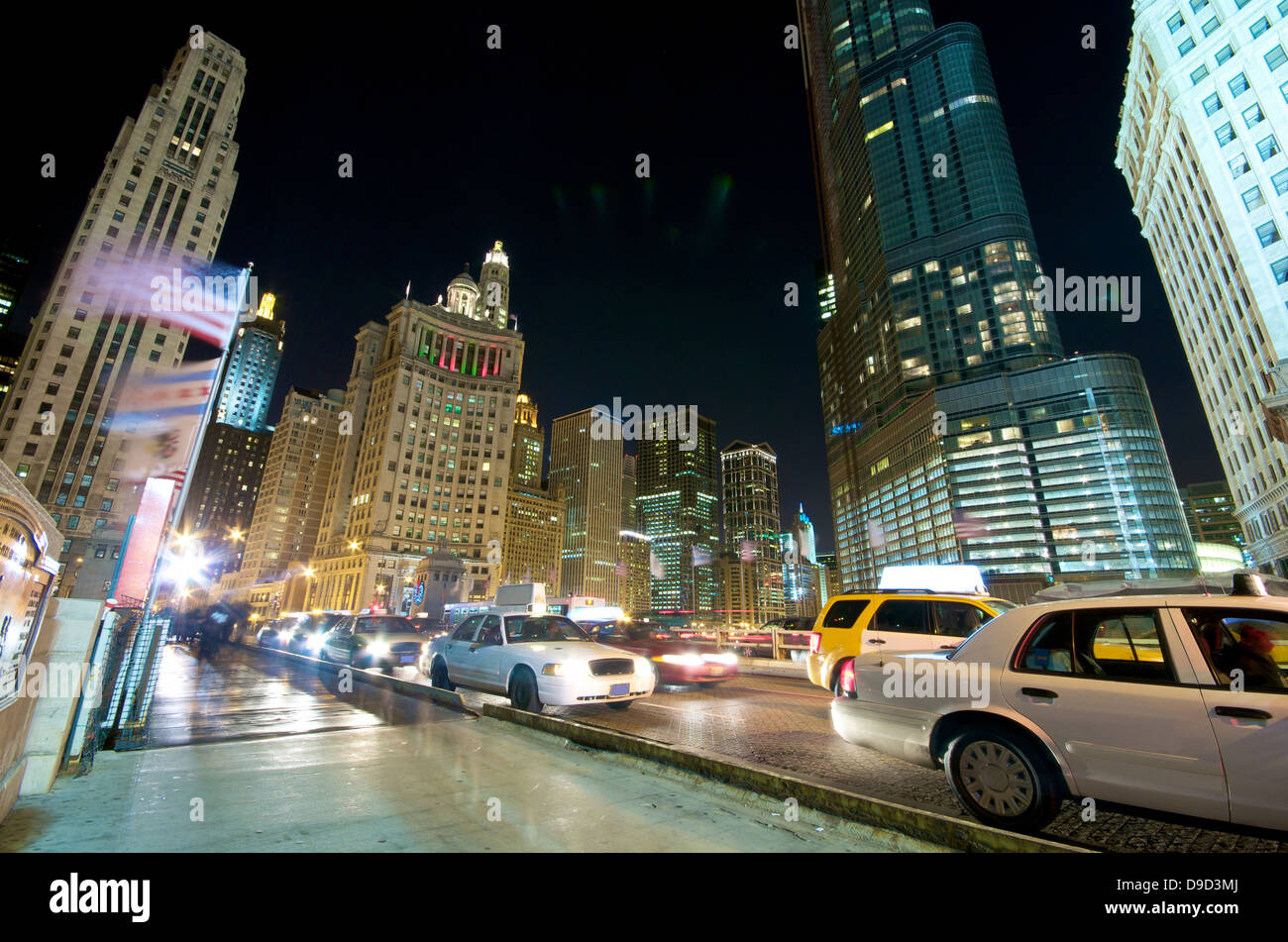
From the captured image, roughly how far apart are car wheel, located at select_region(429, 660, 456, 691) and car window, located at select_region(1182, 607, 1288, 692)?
34.8 feet

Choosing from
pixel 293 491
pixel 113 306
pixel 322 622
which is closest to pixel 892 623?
pixel 322 622

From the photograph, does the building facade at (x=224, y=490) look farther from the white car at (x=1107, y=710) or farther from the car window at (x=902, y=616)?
the white car at (x=1107, y=710)

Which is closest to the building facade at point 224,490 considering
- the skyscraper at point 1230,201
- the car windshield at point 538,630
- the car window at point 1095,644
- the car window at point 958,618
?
the car windshield at point 538,630

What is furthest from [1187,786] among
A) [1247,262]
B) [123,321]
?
[123,321]

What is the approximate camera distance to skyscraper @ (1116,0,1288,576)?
3932 cm

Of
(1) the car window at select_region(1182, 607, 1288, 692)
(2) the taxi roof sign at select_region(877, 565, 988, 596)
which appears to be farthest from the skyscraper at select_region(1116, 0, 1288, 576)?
(1) the car window at select_region(1182, 607, 1288, 692)

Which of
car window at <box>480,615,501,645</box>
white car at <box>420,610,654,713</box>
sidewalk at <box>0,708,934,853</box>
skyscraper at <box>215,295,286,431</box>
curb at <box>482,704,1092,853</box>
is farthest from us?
skyscraper at <box>215,295,286,431</box>

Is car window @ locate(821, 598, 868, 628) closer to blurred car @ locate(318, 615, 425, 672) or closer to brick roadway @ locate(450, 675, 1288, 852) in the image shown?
brick roadway @ locate(450, 675, 1288, 852)

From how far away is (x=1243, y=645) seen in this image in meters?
3.38

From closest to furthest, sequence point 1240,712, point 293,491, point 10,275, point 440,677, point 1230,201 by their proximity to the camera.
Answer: point 1240,712
point 440,677
point 1230,201
point 10,275
point 293,491

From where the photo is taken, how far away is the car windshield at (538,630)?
29.2 ft

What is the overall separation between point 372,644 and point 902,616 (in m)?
13.2

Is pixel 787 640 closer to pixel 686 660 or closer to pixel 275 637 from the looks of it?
pixel 686 660
